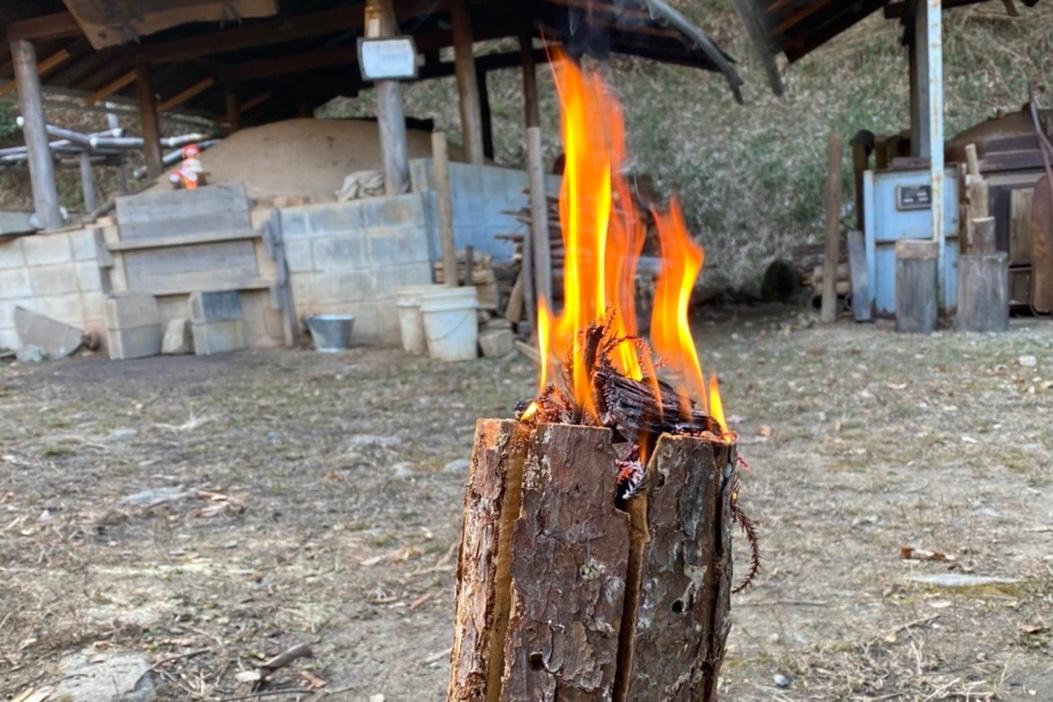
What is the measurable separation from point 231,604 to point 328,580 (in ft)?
1.24

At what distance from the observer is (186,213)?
10172 mm

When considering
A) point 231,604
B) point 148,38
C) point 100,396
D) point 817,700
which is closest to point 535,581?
point 817,700

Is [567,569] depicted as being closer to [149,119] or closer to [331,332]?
[331,332]

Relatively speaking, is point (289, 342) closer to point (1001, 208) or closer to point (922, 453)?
point (922, 453)

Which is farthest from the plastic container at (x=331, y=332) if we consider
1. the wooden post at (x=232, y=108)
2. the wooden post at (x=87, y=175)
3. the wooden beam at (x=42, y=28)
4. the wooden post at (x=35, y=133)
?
the wooden post at (x=87, y=175)

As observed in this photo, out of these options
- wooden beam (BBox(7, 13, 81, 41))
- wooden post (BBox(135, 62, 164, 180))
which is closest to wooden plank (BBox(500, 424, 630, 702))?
wooden beam (BBox(7, 13, 81, 41))

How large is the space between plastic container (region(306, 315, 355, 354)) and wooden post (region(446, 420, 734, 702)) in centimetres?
791

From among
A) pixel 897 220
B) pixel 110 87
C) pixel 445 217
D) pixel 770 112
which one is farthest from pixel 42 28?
pixel 770 112

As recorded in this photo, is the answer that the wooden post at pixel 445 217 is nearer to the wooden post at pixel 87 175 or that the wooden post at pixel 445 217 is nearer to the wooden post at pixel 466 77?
the wooden post at pixel 466 77

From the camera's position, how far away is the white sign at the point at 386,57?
9.33 metres

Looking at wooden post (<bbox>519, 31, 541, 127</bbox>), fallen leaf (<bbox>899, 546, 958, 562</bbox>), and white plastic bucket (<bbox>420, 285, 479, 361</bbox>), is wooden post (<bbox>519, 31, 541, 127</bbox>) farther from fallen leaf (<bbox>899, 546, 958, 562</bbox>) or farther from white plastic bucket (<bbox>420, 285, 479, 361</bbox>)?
fallen leaf (<bbox>899, 546, 958, 562</bbox>)

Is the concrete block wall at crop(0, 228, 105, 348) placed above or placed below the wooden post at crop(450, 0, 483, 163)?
below

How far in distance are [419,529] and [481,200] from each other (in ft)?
24.3

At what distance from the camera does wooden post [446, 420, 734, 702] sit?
1.55 metres
